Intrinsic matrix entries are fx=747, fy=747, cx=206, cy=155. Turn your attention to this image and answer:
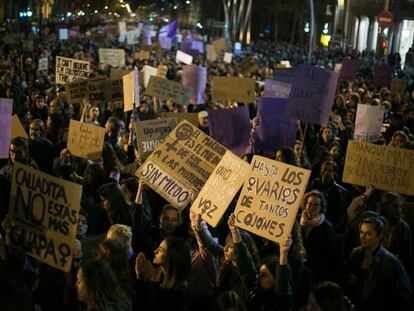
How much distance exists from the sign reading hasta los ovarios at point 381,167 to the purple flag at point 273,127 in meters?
2.56

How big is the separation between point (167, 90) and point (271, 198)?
25.5 ft

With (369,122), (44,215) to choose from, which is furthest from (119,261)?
(369,122)

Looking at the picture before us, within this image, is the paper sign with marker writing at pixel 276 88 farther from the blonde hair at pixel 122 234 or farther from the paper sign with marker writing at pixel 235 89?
the blonde hair at pixel 122 234

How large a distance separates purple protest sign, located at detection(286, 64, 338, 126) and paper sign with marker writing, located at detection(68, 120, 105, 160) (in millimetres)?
2905

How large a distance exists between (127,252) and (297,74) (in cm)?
587

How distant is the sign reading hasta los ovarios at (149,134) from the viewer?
7.87 metres

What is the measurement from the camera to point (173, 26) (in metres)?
33.1

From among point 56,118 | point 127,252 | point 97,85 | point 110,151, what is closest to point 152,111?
point 97,85

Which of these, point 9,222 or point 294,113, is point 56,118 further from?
point 9,222

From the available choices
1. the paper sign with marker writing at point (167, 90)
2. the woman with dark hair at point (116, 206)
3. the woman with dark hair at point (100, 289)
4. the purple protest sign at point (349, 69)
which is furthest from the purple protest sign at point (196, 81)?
the woman with dark hair at point (100, 289)

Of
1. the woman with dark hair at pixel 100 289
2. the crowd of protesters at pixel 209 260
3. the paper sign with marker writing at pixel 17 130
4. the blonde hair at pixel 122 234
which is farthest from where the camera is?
the paper sign with marker writing at pixel 17 130

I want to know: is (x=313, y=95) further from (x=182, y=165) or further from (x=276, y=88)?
(x=182, y=165)

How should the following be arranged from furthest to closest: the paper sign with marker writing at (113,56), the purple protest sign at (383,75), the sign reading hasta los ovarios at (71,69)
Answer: the paper sign with marker writing at (113,56) → the purple protest sign at (383,75) → the sign reading hasta los ovarios at (71,69)

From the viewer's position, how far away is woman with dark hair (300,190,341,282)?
18.9 feet
